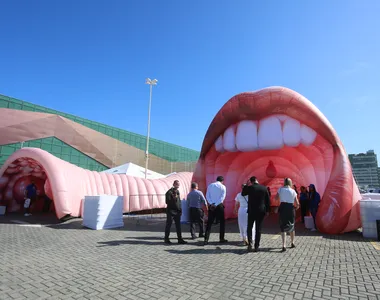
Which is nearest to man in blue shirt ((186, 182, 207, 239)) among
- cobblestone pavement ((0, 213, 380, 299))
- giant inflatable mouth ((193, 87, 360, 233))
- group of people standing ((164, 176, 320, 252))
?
group of people standing ((164, 176, 320, 252))

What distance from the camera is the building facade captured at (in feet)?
79.9

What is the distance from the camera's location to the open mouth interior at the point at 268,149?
6730mm

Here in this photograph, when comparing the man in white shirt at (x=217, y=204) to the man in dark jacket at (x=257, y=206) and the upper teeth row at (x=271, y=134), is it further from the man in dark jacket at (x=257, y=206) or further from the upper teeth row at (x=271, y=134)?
the upper teeth row at (x=271, y=134)

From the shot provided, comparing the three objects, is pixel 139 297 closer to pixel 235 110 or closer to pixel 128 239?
pixel 128 239

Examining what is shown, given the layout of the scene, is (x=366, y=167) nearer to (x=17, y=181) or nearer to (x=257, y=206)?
(x=257, y=206)

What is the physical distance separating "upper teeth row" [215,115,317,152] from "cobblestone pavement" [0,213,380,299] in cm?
246

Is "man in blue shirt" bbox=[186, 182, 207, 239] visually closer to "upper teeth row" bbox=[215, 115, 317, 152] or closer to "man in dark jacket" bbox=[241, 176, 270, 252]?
"man in dark jacket" bbox=[241, 176, 270, 252]

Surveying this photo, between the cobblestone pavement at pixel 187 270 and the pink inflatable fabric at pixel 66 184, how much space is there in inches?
121

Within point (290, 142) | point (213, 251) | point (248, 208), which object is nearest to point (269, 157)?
point (290, 142)

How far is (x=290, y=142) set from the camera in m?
6.75

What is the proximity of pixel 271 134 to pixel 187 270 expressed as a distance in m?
4.45

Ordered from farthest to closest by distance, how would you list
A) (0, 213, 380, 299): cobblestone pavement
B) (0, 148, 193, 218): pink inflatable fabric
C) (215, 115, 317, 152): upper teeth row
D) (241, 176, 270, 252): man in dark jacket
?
(0, 148, 193, 218): pink inflatable fabric → (215, 115, 317, 152): upper teeth row → (241, 176, 270, 252): man in dark jacket → (0, 213, 380, 299): cobblestone pavement

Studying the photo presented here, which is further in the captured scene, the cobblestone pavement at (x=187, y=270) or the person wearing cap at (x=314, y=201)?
the person wearing cap at (x=314, y=201)

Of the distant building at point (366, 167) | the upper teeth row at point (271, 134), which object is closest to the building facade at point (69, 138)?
the upper teeth row at point (271, 134)
